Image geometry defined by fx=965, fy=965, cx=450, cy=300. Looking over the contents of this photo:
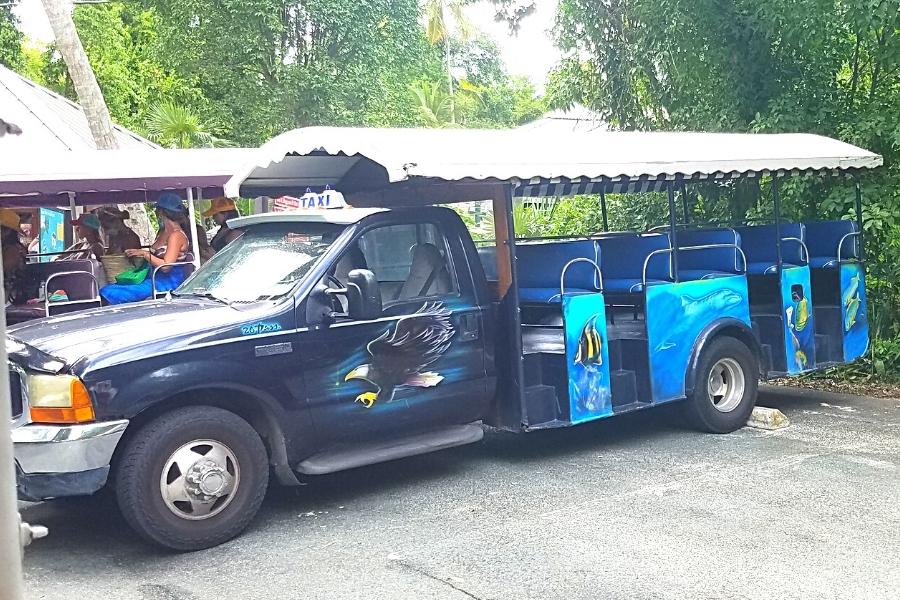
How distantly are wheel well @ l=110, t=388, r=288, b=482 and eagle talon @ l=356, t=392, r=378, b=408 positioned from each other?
0.56 m

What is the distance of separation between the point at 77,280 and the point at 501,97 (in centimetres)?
4219

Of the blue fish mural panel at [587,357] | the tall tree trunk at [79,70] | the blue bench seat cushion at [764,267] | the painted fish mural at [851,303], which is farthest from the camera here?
the tall tree trunk at [79,70]

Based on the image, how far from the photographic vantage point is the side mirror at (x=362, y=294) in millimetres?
5957

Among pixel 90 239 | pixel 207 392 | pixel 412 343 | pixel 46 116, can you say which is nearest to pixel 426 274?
pixel 412 343

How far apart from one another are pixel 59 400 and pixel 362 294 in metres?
1.84

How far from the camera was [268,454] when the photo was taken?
5895mm

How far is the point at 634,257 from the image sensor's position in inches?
311

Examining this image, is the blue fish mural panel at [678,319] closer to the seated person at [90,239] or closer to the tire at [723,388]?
the tire at [723,388]

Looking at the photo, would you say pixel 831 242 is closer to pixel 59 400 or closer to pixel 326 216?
pixel 326 216

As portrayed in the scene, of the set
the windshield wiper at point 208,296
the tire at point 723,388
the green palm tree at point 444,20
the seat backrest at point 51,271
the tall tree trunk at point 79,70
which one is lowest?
the tire at point 723,388

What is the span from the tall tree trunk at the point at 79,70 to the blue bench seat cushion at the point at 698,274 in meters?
9.53

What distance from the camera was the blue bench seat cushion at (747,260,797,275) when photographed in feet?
28.1

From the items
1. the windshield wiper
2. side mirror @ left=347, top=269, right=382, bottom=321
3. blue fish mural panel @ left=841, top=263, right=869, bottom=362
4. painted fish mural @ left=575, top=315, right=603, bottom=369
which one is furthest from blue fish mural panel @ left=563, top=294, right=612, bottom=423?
blue fish mural panel @ left=841, top=263, right=869, bottom=362

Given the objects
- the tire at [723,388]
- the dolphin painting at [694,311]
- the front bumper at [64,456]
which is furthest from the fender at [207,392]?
the tire at [723,388]
